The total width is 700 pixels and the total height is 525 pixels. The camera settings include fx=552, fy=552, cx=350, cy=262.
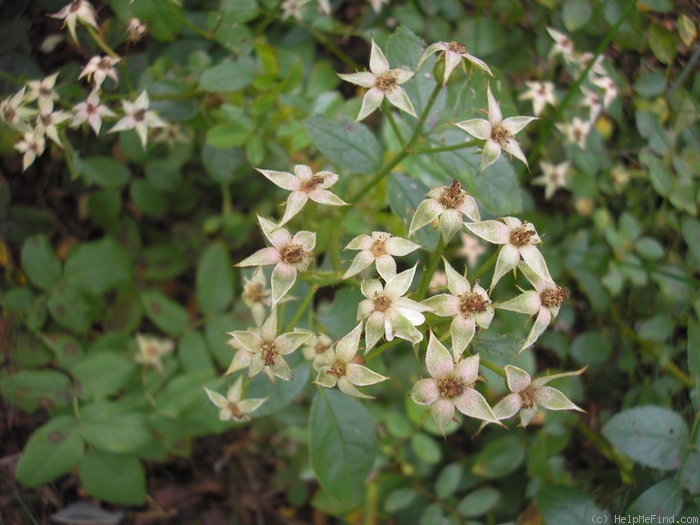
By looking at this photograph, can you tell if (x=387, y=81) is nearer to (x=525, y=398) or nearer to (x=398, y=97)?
(x=398, y=97)

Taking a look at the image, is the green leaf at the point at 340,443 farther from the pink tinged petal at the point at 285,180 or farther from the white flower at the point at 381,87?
the white flower at the point at 381,87

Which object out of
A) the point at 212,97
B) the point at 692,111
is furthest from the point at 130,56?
the point at 692,111

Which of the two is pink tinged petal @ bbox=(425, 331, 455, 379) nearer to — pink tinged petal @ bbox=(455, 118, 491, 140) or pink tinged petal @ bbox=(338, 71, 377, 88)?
pink tinged petal @ bbox=(455, 118, 491, 140)

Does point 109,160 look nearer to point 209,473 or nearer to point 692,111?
point 209,473

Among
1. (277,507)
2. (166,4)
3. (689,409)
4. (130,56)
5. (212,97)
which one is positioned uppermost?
(166,4)

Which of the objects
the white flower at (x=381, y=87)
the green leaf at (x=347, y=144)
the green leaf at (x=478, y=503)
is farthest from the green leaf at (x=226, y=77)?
the green leaf at (x=478, y=503)

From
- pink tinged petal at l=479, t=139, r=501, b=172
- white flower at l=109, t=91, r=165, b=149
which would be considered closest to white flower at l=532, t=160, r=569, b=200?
pink tinged petal at l=479, t=139, r=501, b=172
